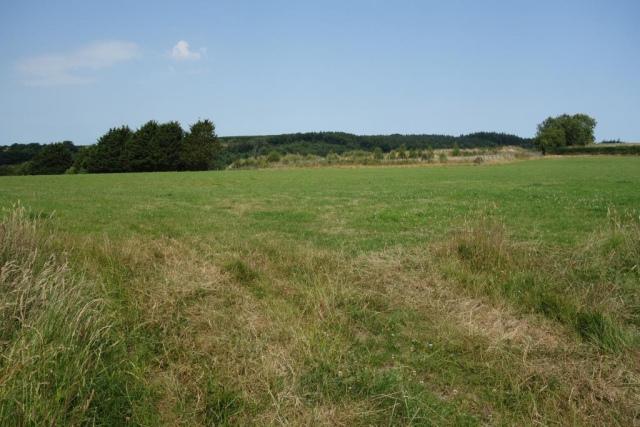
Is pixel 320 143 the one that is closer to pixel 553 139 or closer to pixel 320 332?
pixel 553 139

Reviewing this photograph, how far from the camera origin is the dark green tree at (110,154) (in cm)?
7625

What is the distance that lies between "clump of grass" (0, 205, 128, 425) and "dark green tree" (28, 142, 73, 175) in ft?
310

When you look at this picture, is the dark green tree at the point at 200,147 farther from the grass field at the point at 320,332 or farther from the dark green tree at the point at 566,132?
the dark green tree at the point at 566,132

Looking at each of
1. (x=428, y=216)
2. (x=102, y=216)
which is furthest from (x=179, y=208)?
(x=428, y=216)

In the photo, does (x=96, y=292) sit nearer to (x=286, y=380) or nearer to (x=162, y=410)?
(x=162, y=410)

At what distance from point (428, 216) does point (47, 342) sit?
39.3ft

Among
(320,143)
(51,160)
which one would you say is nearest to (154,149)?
(51,160)

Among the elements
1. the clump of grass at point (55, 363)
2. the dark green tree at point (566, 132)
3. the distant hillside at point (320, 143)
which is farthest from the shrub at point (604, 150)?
the clump of grass at point (55, 363)

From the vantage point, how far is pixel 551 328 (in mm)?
5617


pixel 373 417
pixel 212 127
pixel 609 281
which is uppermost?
pixel 212 127

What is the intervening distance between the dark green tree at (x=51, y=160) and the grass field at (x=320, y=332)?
91816 millimetres

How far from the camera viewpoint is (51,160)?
8562 cm

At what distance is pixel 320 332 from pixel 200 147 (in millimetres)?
76743

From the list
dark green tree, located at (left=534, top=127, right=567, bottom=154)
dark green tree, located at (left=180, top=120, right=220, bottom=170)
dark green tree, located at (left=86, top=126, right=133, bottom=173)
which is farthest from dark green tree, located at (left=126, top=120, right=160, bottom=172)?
dark green tree, located at (left=534, top=127, right=567, bottom=154)
